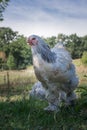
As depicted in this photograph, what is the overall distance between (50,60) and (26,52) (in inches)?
1951

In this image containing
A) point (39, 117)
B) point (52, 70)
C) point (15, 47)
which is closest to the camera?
point (52, 70)

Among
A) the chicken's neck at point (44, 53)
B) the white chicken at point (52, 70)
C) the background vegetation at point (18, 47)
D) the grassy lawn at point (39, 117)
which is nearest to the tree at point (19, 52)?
the background vegetation at point (18, 47)

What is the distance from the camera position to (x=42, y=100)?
8.18 m

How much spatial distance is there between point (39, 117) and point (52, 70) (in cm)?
85

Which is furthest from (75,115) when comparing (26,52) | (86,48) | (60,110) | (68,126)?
(86,48)

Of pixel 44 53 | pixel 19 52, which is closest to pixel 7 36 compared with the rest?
pixel 19 52

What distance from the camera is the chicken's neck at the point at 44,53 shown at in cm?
655

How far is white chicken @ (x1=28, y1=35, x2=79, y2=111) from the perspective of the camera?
6453 millimetres

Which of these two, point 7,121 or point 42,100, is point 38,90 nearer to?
point 42,100

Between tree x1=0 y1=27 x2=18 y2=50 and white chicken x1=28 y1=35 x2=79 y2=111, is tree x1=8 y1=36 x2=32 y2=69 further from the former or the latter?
white chicken x1=28 y1=35 x2=79 y2=111

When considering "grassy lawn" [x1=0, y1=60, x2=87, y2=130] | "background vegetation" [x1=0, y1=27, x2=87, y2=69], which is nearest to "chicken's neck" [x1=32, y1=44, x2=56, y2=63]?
"grassy lawn" [x1=0, y1=60, x2=87, y2=130]

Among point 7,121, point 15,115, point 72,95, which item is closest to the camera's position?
point 7,121

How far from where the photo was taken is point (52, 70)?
21.1ft

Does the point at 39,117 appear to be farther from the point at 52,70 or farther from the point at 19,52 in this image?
the point at 19,52
